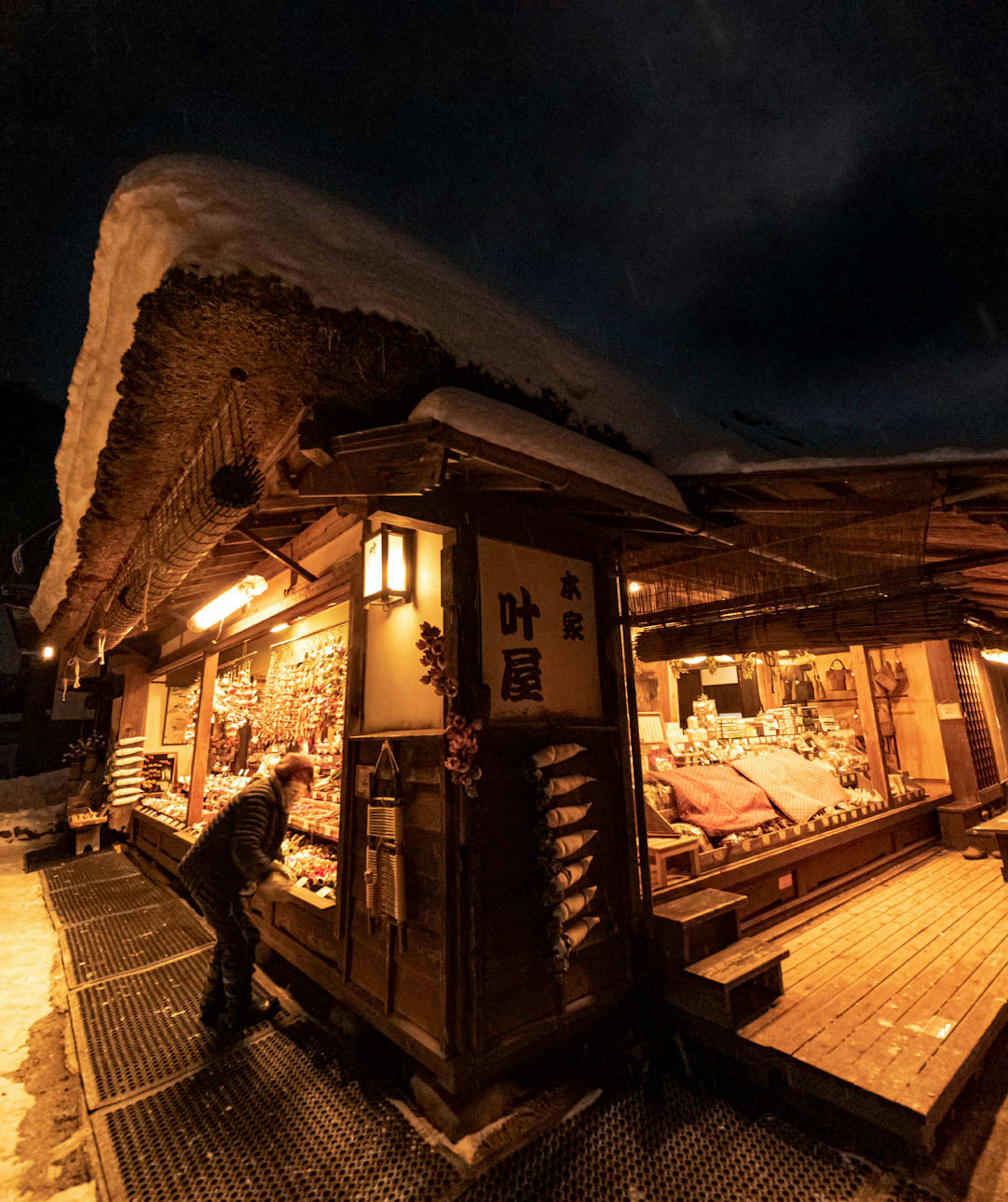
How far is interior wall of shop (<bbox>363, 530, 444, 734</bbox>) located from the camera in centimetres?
435

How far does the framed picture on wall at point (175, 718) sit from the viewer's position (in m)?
15.1

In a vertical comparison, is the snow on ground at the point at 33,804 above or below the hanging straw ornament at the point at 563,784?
below

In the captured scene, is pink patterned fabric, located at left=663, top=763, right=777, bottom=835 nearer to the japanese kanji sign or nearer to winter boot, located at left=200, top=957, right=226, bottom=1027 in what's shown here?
the japanese kanji sign

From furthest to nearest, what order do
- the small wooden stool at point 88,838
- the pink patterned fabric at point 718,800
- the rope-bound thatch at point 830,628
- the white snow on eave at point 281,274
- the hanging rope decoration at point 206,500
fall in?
the small wooden stool at point 88,838, the rope-bound thatch at point 830,628, the pink patterned fabric at point 718,800, the hanging rope decoration at point 206,500, the white snow on eave at point 281,274

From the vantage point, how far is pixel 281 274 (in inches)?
99.3

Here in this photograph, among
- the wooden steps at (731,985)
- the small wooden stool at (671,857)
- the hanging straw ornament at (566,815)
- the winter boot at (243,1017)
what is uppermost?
the hanging straw ornament at (566,815)

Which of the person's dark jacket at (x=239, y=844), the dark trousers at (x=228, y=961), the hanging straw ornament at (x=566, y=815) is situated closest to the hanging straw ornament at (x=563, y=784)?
the hanging straw ornament at (x=566, y=815)

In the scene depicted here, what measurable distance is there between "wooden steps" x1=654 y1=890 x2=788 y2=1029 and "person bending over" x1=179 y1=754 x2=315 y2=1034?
3.86 metres

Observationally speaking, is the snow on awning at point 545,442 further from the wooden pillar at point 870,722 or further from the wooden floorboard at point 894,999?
the wooden pillar at point 870,722

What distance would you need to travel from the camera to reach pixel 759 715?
1140cm

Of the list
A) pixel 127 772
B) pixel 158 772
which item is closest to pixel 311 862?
pixel 127 772

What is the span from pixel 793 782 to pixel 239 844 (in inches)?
311

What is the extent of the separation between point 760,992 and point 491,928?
8.67 feet

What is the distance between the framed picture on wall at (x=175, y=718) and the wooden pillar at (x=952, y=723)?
755 inches
